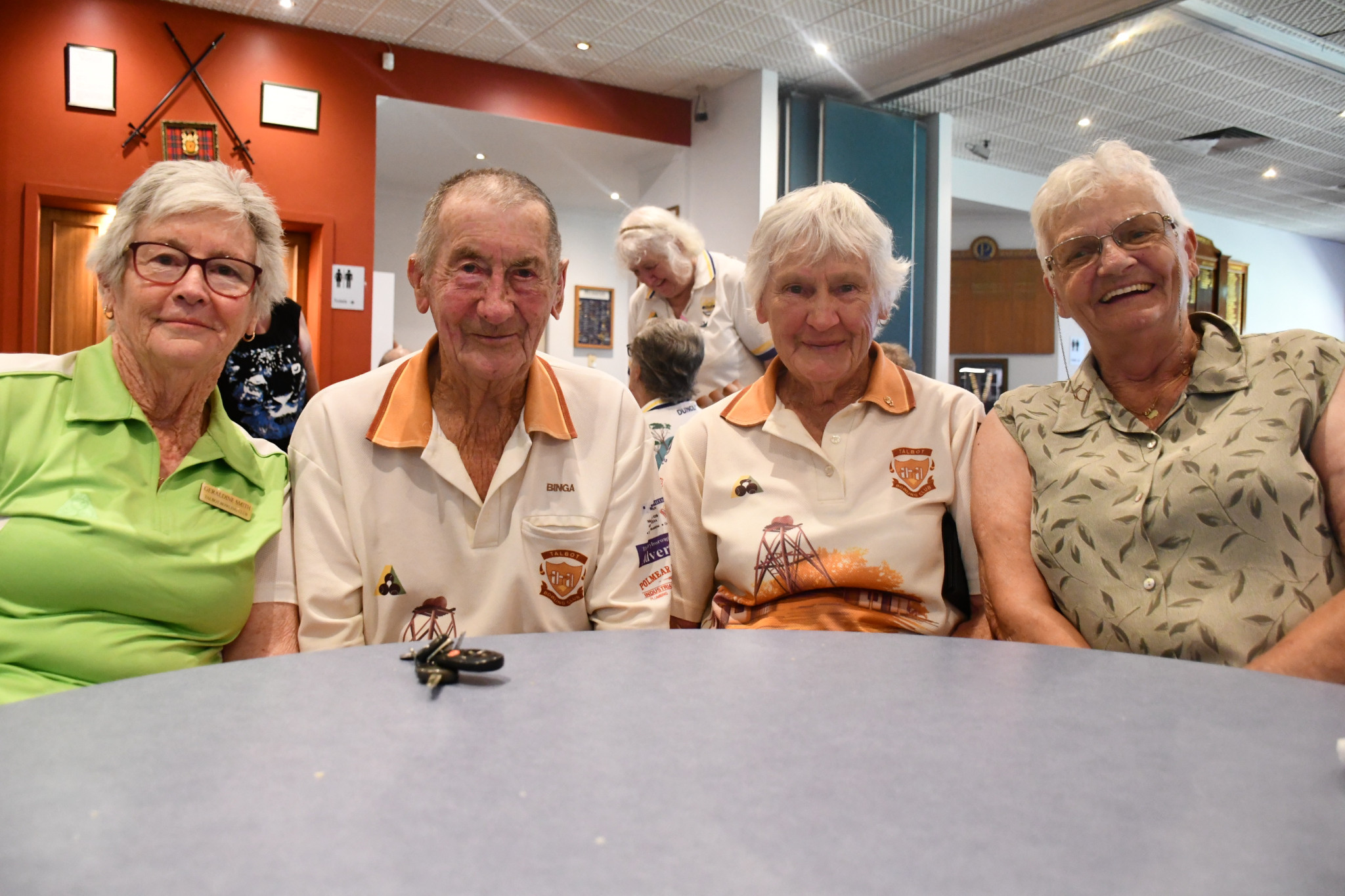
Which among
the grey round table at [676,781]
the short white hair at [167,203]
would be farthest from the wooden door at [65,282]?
the grey round table at [676,781]

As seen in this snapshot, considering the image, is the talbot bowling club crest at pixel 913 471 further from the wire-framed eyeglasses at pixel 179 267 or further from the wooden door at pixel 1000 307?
the wooden door at pixel 1000 307

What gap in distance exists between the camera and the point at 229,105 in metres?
6.18

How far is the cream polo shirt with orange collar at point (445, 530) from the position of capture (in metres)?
1.54

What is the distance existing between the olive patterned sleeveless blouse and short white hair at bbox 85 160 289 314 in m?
1.48

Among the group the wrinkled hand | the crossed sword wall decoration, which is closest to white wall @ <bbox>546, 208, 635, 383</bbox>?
the crossed sword wall decoration

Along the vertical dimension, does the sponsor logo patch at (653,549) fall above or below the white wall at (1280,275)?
below

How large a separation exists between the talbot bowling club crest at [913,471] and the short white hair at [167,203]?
124 centimetres

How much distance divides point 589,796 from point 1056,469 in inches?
48.7

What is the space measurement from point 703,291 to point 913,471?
249 cm

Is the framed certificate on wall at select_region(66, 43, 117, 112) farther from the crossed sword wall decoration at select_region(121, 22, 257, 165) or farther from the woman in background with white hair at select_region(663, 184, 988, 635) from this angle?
the woman in background with white hair at select_region(663, 184, 988, 635)

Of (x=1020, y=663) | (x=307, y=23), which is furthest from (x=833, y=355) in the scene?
(x=307, y=23)

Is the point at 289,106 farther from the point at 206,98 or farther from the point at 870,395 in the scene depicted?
the point at 870,395

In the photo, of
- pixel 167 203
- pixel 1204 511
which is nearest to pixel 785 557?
pixel 1204 511

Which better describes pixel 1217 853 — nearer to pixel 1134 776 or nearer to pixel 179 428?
pixel 1134 776
